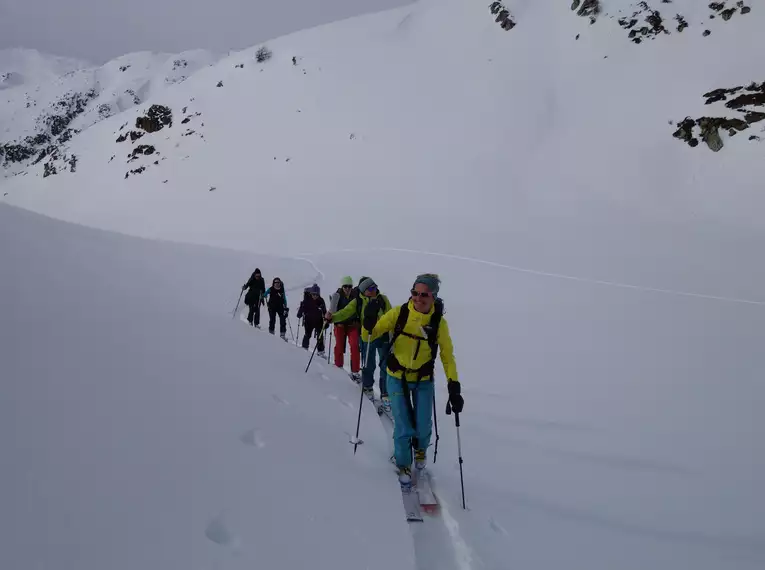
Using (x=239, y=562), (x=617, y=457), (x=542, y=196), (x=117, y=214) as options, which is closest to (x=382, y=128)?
(x=542, y=196)

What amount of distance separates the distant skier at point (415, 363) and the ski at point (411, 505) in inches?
3.7

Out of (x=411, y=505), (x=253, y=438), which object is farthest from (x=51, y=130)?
(x=411, y=505)

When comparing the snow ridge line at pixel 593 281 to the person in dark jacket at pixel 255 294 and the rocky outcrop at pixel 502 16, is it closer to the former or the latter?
the person in dark jacket at pixel 255 294

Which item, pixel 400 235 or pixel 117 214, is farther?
pixel 117 214

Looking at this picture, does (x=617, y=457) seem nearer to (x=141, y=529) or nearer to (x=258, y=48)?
(x=141, y=529)

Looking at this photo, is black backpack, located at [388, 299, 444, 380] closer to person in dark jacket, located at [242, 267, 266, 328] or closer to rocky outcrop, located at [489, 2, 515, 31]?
person in dark jacket, located at [242, 267, 266, 328]

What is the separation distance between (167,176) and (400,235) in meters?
34.2

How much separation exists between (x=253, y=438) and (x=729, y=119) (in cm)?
4007

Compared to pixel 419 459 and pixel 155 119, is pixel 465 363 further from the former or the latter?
pixel 155 119

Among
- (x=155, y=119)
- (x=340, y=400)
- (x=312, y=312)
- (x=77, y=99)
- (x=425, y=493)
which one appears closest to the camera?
(x=425, y=493)

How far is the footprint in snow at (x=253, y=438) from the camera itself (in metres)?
3.70

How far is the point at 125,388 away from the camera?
3.38 meters

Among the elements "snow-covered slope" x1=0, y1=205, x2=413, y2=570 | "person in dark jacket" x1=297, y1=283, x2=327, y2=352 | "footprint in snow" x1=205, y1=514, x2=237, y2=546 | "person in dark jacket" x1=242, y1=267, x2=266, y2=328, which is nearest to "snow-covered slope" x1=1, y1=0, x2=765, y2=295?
"person in dark jacket" x1=242, y1=267, x2=266, y2=328

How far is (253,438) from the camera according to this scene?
150 inches
